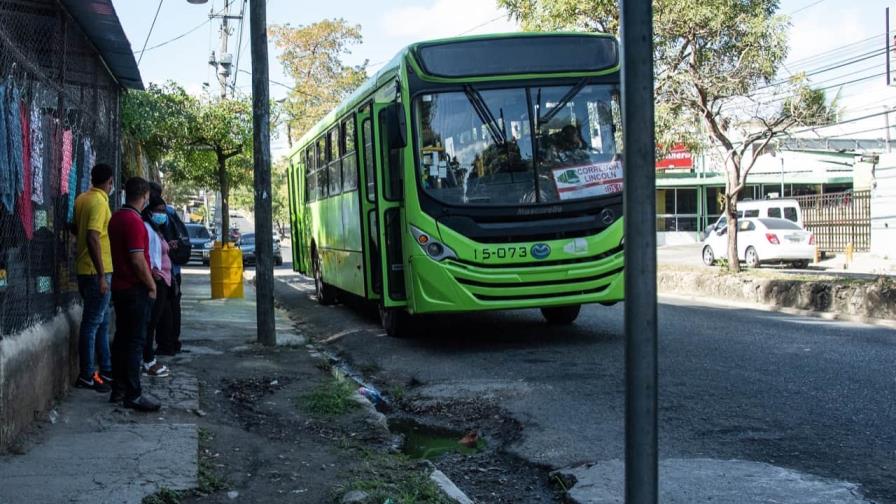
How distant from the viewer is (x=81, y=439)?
5.71 meters

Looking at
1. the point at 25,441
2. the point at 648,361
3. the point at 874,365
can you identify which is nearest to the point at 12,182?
the point at 25,441

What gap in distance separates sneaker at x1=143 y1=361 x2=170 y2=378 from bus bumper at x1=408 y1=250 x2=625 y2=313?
106 inches

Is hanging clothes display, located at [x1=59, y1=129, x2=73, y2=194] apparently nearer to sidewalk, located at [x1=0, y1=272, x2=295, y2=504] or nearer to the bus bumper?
sidewalk, located at [x1=0, y1=272, x2=295, y2=504]

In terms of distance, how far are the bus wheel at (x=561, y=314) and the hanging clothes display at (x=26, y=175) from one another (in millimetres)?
7041

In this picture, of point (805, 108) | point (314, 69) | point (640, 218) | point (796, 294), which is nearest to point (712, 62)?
point (805, 108)

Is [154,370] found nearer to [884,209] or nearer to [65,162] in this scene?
[65,162]

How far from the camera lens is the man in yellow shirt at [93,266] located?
22.9 feet

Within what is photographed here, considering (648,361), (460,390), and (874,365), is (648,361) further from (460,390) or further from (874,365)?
(874,365)

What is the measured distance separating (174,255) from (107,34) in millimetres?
2276

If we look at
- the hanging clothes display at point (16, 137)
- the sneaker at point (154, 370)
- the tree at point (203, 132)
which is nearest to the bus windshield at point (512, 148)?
the sneaker at point (154, 370)

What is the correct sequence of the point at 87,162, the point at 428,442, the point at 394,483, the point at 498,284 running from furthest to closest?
the point at 498,284 < the point at 87,162 < the point at 428,442 < the point at 394,483

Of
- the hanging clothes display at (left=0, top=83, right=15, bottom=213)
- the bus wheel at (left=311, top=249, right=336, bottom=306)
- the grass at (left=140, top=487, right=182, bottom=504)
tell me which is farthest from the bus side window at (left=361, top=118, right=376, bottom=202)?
the grass at (left=140, top=487, right=182, bottom=504)

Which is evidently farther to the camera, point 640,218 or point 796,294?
point 796,294

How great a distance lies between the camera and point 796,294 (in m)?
14.9
